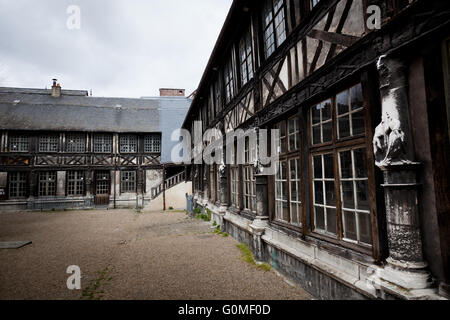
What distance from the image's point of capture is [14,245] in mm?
7480

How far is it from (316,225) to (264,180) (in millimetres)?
1831

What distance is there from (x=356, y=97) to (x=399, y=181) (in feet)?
3.93

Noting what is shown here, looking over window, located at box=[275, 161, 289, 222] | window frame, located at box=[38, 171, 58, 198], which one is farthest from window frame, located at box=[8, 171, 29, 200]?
window, located at box=[275, 161, 289, 222]

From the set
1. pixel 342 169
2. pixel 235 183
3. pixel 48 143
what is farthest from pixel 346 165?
pixel 48 143

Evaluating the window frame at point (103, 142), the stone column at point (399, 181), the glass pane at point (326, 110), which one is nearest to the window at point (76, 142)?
the window frame at point (103, 142)

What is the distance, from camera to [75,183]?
1817 cm

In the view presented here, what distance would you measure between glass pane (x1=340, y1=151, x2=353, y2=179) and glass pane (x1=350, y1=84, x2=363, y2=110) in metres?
0.56

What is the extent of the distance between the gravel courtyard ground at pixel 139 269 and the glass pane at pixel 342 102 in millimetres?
2678

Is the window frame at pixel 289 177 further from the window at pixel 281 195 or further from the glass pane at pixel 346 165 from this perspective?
the glass pane at pixel 346 165

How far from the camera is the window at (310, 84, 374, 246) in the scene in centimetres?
286

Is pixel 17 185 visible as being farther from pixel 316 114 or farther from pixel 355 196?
pixel 355 196

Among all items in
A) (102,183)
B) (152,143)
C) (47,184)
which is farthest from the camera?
(152,143)

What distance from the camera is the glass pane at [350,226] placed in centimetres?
299
